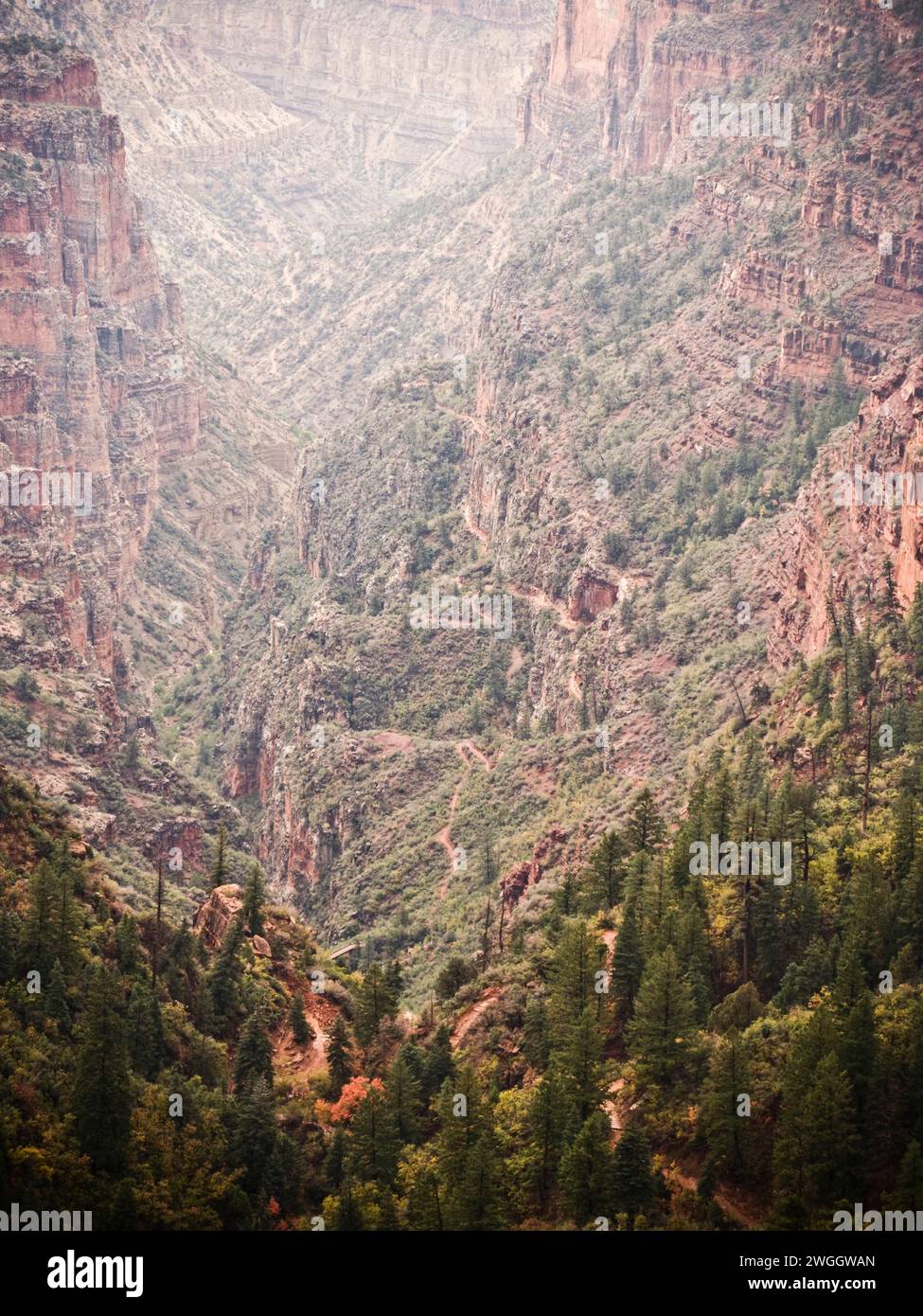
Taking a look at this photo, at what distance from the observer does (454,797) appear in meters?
137

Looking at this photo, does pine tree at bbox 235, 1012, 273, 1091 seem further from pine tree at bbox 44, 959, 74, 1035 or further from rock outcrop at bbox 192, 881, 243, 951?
rock outcrop at bbox 192, 881, 243, 951

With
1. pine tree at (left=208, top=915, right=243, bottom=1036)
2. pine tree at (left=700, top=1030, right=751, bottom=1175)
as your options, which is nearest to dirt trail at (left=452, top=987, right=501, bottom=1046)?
pine tree at (left=208, top=915, right=243, bottom=1036)

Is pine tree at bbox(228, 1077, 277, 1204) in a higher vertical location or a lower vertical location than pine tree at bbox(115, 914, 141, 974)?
lower

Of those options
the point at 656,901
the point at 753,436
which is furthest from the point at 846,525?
the point at 753,436

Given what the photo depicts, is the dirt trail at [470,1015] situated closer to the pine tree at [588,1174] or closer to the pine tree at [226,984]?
the pine tree at [226,984]

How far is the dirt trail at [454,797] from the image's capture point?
419 feet

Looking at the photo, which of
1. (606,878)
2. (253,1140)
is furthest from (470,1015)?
(253,1140)

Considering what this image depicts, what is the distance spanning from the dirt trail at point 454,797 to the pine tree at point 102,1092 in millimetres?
48030

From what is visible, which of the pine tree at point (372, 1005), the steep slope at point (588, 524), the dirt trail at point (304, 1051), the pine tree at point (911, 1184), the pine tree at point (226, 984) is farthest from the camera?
the steep slope at point (588, 524)

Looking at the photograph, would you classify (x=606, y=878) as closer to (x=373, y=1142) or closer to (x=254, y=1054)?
(x=254, y=1054)

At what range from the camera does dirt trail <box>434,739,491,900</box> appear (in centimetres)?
12775

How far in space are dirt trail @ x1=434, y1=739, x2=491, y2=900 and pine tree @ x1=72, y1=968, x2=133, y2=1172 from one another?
48.0 metres

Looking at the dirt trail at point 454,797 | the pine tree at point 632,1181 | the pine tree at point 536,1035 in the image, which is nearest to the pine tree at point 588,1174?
the pine tree at point 632,1181
